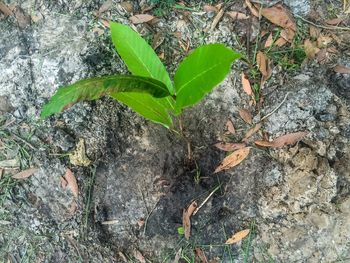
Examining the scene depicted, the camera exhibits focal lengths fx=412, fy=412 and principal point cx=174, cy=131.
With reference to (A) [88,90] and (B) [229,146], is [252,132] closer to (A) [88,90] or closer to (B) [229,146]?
(B) [229,146]

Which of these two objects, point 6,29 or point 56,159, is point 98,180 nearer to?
point 56,159

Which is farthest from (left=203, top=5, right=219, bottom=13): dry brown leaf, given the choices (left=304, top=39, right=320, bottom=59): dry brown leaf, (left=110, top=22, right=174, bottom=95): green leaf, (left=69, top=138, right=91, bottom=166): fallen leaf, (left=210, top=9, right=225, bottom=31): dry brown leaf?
(left=69, top=138, right=91, bottom=166): fallen leaf

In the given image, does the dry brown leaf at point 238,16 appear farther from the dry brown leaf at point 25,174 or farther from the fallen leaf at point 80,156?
the dry brown leaf at point 25,174

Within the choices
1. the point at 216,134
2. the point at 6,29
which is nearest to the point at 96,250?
the point at 216,134

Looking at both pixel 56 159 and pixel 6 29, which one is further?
pixel 6 29

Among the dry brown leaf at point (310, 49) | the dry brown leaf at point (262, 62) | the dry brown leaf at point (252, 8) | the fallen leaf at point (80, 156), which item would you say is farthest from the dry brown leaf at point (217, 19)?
the fallen leaf at point (80, 156)

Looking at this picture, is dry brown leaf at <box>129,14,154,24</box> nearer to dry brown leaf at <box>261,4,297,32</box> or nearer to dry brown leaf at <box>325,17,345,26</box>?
dry brown leaf at <box>261,4,297,32</box>
